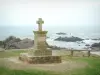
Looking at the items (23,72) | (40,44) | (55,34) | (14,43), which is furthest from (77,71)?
(14,43)

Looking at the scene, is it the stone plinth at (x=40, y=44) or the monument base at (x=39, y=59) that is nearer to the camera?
the monument base at (x=39, y=59)

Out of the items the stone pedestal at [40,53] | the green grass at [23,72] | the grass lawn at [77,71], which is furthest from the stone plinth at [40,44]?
the green grass at [23,72]

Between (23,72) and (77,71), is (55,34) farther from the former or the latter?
(23,72)

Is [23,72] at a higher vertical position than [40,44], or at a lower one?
lower

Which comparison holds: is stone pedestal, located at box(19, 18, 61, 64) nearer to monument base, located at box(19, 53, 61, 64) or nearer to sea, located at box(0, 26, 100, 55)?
monument base, located at box(19, 53, 61, 64)

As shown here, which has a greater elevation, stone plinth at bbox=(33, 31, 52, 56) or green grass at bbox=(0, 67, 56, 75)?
stone plinth at bbox=(33, 31, 52, 56)

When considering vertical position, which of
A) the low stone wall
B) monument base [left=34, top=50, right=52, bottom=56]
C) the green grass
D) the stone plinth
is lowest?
the green grass

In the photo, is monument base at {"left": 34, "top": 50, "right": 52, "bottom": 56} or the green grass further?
monument base at {"left": 34, "top": 50, "right": 52, "bottom": 56}

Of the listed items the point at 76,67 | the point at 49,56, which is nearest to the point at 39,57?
the point at 49,56

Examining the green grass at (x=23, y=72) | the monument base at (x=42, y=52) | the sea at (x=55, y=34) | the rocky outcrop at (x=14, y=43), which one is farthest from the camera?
the monument base at (x=42, y=52)

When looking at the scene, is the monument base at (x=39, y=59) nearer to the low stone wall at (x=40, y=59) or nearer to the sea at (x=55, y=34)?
the low stone wall at (x=40, y=59)

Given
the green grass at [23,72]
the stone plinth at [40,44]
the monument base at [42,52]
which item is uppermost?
the stone plinth at [40,44]

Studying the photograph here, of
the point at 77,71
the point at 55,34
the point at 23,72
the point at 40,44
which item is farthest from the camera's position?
the point at 40,44

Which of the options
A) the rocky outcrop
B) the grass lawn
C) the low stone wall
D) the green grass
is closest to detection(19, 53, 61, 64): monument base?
the low stone wall
